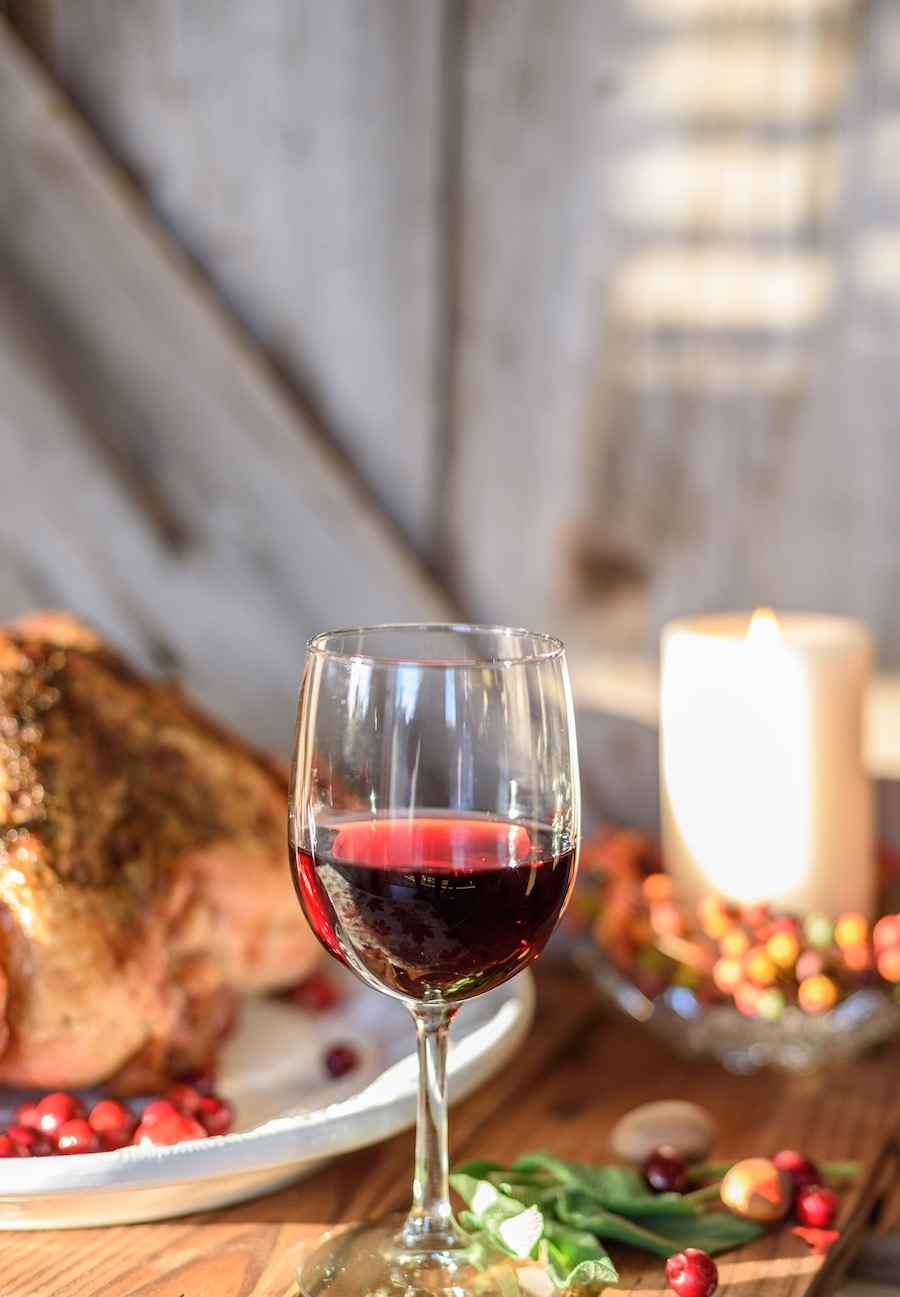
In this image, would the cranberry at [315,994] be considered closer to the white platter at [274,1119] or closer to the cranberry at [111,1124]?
the white platter at [274,1119]

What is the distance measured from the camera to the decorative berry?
852mm

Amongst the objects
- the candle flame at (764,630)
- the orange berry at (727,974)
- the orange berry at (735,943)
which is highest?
the candle flame at (764,630)

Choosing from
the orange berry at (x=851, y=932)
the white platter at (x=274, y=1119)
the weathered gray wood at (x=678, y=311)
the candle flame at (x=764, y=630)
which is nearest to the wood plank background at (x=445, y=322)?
the weathered gray wood at (x=678, y=311)

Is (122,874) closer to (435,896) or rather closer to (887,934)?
(435,896)

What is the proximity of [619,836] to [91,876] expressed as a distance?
0.50 meters

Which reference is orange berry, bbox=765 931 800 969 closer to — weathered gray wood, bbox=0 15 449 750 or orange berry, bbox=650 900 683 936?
orange berry, bbox=650 900 683 936

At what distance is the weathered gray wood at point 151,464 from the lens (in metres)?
1.34

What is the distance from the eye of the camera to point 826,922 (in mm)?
1057

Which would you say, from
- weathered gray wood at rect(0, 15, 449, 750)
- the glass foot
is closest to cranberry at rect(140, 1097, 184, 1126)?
the glass foot

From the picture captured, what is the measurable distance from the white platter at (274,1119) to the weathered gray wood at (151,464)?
0.44 meters

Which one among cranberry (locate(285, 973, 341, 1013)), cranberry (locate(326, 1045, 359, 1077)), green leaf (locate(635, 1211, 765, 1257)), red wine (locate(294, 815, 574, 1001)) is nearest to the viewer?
red wine (locate(294, 815, 574, 1001))

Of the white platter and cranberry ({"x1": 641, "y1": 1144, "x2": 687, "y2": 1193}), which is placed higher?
the white platter

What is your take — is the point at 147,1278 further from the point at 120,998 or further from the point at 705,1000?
the point at 705,1000

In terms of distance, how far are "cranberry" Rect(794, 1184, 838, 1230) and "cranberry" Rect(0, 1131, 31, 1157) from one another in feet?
1.58
